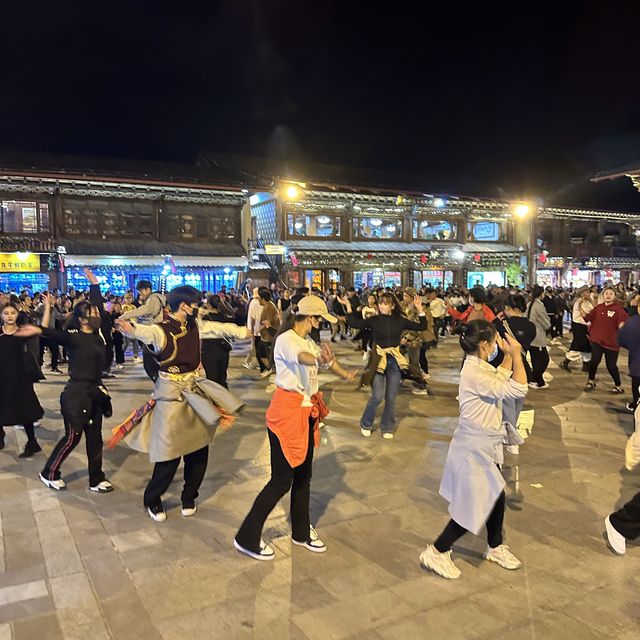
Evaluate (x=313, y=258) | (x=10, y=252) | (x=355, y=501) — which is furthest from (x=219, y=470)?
(x=313, y=258)

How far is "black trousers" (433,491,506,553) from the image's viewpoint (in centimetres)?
365

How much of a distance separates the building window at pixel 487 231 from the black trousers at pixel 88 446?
100ft

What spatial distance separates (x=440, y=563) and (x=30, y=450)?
16.0ft

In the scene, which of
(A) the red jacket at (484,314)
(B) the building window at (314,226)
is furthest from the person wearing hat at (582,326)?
(B) the building window at (314,226)

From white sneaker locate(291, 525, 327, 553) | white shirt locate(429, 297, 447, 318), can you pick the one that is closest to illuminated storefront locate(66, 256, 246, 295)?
white shirt locate(429, 297, 447, 318)

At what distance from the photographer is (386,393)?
7.03 metres

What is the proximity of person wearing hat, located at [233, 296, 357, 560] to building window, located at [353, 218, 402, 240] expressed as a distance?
26.0 m

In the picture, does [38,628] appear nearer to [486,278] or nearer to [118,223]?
[118,223]

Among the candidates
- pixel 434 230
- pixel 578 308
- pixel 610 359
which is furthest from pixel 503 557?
pixel 434 230

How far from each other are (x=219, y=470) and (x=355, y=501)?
1595 millimetres

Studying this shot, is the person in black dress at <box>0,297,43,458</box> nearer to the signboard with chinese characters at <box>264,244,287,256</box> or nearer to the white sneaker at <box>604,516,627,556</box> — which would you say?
the white sneaker at <box>604,516,627,556</box>

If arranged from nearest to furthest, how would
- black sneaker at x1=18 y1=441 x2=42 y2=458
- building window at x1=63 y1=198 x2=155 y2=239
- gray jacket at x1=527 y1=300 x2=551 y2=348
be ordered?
black sneaker at x1=18 y1=441 x2=42 y2=458 → gray jacket at x1=527 y1=300 x2=551 y2=348 → building window at x1=63 y1=198 x2=155 y2=239

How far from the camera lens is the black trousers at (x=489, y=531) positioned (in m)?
3.65

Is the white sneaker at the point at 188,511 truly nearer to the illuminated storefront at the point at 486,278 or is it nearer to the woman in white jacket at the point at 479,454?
the woman in white jacket at the point at 479,454
